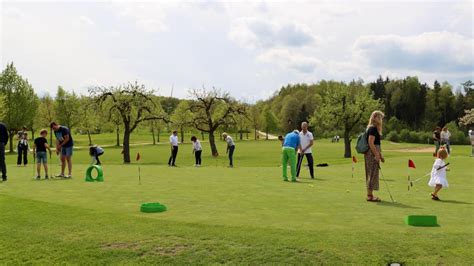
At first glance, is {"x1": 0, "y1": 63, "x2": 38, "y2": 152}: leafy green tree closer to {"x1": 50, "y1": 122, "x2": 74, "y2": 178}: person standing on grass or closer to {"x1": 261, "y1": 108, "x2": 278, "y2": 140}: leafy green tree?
{"x1": 50, "y1": 122, "x2": 74, "y2": 178}: person standing on grass

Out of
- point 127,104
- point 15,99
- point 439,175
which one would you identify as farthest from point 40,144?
point 15,99

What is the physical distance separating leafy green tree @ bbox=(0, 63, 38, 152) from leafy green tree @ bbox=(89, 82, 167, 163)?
2872 centimetres

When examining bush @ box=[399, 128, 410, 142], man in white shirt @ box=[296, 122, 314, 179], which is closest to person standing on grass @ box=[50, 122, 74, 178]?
man in white shirt @ box=[296, 122, 314, 179]

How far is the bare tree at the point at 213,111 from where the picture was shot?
58.0 metres

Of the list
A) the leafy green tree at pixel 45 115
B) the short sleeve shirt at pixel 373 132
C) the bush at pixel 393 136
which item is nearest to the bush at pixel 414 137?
the bush at pixel 393 136

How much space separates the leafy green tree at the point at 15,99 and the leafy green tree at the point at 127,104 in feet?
94.2

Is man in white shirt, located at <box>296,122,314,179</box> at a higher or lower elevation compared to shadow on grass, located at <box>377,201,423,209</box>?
higher

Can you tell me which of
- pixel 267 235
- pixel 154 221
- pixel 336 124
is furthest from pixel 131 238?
pixel 336 124

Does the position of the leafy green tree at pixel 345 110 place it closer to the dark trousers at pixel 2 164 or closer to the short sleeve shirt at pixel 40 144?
the short sleeve shirt at pixel 40 144

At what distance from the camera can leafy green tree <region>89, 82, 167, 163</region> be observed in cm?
4712

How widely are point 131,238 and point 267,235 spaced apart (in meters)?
2.37

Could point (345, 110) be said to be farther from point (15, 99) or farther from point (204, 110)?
point (15, 99)

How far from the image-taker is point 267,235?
8148 mm

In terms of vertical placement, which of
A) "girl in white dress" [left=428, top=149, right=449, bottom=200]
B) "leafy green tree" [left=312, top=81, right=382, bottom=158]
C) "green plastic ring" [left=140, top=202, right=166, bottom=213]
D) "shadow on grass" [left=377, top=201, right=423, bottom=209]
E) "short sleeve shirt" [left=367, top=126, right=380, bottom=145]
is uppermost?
"leafy green tree" [left=312, top=81, right=382, bottom=158]
